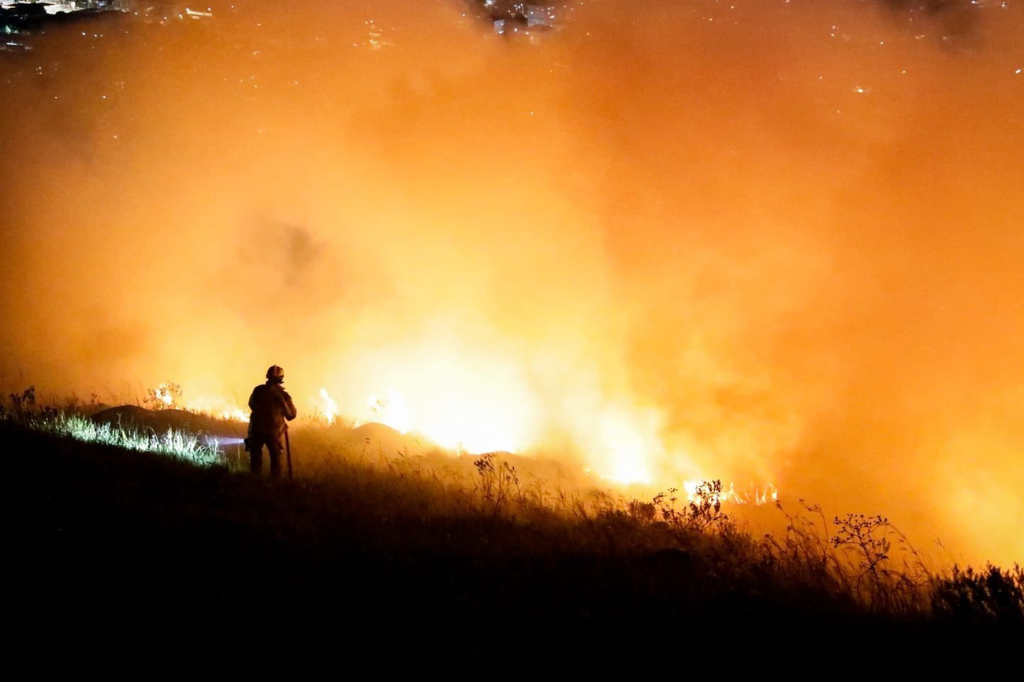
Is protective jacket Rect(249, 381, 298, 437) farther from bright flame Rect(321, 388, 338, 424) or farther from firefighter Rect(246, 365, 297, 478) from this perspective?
bright flame Rect(321, 388, 338, 424)

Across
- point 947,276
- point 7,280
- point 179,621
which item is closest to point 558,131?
point 947,276

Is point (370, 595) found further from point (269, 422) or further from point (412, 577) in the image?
point (269, 422)

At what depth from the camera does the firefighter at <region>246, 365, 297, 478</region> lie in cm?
756

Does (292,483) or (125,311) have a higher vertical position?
(125,311)

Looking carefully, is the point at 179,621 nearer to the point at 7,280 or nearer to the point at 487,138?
the point at 487,138

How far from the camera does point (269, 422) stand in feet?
24.8

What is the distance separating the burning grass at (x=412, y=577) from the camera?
3043 mm

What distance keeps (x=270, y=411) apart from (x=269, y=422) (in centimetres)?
13

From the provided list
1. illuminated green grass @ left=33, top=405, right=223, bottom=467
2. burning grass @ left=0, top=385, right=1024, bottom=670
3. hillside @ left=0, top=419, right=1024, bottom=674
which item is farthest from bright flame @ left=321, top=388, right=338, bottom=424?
hillside @ left=0, top=419, right=1024, bottom=674

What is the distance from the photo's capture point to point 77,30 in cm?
1778

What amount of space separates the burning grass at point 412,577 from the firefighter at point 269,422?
115 cm

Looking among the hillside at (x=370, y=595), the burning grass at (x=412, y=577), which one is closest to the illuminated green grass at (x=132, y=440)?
the burning grass at (x=412, y=577)

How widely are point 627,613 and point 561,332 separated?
1169 centimetres

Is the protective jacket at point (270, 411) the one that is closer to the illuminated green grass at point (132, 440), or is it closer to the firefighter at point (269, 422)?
the firefighter at point (269, 422)
